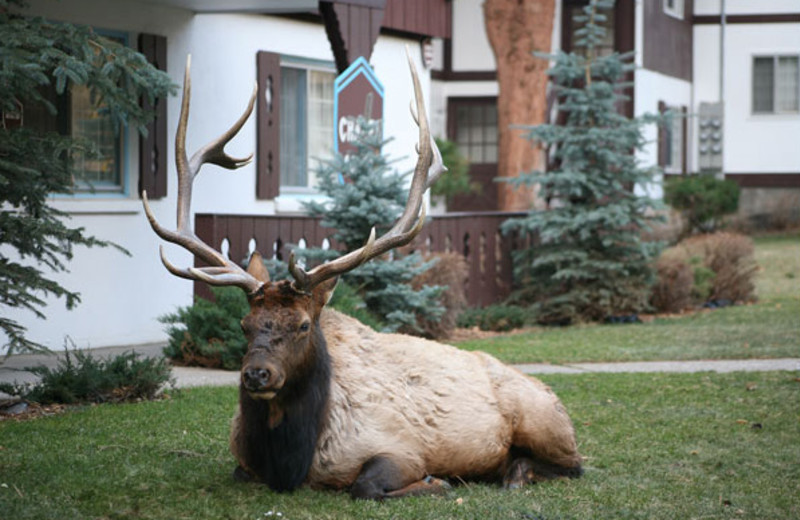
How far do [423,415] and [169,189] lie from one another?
755cm

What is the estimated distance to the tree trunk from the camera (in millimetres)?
22438

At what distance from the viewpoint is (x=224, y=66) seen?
14688mm

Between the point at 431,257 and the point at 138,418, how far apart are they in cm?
681

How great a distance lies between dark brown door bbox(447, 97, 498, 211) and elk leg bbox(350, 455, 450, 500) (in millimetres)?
25400

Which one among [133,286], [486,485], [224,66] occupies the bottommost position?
[486,485]

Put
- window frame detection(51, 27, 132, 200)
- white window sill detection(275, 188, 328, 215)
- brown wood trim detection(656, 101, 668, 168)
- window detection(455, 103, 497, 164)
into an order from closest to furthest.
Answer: window frame detection(51, 27, 132, 200)
white window sill detection(275, 188, 328, 215)
brown wood trim detection(656, 101, 668, 168)
window detection(455, 103, 497, 164)

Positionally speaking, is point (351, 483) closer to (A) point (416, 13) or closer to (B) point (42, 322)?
(B) point (42, 322)

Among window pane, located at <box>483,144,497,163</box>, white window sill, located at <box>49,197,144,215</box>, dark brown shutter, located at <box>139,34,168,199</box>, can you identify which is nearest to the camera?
white window sill, located at <box>49,197,144,215</box>

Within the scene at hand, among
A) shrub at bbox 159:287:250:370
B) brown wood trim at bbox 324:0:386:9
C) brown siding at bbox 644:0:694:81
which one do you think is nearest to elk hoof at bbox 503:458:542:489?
shrub at bbox 159:287:250:370

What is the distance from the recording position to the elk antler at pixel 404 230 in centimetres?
636

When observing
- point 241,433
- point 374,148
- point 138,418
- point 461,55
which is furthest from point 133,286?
point 461,55

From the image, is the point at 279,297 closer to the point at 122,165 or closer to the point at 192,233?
the point at 192,233

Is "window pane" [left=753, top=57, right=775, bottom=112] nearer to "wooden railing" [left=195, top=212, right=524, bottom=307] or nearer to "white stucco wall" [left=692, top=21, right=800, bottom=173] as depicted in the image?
"white stucco wall" [left=692, top=21, right=800, bottom=173]

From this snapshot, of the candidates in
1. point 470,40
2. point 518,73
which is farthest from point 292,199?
point 470,40
